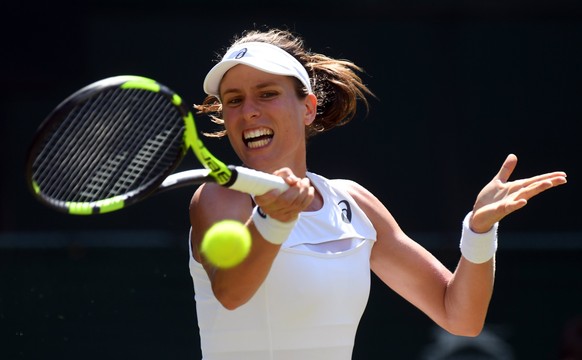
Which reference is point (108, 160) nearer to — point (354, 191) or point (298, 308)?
point (298, 308)

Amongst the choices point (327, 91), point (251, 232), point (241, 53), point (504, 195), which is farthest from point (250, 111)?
point (504, 195)

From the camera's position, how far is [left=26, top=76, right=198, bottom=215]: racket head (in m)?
2.50

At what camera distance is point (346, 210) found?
3082 mm

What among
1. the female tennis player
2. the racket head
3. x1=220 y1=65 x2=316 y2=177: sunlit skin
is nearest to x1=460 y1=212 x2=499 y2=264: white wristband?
the female tennis player

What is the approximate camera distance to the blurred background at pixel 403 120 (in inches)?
216

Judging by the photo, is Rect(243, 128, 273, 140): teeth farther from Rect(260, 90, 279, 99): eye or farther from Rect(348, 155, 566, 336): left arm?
Rect(348, 155, 566, 336): left arm

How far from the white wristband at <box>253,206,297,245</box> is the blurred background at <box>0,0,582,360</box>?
2745 mm

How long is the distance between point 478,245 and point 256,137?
1.99 ft

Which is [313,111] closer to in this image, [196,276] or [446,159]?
[196,276]

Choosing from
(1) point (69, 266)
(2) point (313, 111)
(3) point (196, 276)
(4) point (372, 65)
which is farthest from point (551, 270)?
(3) point (196, 276)

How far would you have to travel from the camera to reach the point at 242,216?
280cm

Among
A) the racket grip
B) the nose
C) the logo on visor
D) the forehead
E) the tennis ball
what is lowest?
the tennis ball

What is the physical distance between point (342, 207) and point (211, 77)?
1.52 ft

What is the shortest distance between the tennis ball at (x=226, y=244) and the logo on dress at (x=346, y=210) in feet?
2.12
